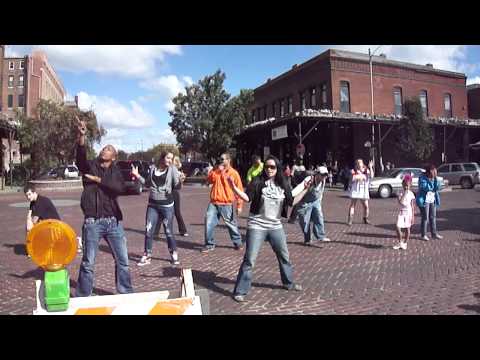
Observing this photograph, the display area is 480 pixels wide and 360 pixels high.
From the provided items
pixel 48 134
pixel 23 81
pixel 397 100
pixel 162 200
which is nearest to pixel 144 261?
pixel 162 200

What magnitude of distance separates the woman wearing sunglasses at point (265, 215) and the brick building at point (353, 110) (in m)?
21.4

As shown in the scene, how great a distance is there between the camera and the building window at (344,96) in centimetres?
3242

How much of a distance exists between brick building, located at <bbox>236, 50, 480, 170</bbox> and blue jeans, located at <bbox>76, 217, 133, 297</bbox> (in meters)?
22.3

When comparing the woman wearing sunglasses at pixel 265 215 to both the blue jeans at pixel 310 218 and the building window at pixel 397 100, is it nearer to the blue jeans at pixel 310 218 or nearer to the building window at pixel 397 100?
the blue jeans at pixel 310 218

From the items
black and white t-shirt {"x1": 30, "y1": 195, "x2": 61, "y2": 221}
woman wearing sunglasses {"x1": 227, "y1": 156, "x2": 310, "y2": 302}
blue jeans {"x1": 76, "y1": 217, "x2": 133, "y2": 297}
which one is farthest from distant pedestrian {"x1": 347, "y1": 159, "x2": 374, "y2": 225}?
blue jeans {"x1": 76, "y1": 217, "x2": 133, "y2": 297}

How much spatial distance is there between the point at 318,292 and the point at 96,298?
10.2 ft

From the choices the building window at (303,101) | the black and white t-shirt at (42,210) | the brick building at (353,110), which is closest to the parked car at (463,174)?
the brick building at (353,110)

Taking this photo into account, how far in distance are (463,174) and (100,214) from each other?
25.1 metres

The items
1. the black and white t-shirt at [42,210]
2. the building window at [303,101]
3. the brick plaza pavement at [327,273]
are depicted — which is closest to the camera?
the brick plaza pavement at [327,273]

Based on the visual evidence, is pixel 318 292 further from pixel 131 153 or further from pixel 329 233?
pixel 131 153

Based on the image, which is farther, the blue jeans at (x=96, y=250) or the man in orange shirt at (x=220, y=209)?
the man in orange shirt at (x=220, y=209)

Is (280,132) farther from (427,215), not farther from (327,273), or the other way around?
(327,273)

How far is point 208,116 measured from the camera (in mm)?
30609
